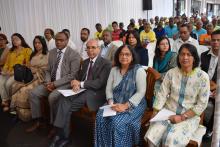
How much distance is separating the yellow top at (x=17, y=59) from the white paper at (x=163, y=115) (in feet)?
8.39

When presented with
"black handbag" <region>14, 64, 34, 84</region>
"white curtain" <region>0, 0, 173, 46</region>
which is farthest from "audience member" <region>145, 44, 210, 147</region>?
"white curtain" <region>0, 0, 173, 46</region>

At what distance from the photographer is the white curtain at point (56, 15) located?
18.3 ft

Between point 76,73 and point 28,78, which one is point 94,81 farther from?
point 28,78

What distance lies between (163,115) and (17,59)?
9.14 feet

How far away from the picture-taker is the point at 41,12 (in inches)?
241

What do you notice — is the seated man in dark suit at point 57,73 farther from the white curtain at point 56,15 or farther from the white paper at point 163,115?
the white curtain at point 56,15

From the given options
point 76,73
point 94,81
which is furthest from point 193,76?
point 76,73

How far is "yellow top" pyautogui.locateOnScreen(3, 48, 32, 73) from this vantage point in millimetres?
3904

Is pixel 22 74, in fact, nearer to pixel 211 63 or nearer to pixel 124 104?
pixel 124 104

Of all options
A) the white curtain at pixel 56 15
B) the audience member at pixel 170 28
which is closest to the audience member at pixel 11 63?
the white curtain at pixel 56 15

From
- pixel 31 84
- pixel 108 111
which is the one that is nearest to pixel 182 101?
pixel 108 111

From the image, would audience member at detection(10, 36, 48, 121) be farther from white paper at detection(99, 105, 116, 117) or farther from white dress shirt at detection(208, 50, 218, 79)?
white dress shirt at detection(208, 50, 218, 79)

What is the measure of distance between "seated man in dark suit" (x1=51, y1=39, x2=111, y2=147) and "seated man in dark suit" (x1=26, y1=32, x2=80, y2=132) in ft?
0.72

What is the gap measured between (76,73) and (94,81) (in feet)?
1.41
